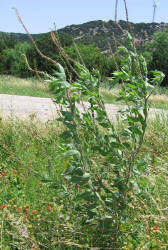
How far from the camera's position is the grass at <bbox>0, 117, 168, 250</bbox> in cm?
143

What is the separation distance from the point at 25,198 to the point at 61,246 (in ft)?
2.09

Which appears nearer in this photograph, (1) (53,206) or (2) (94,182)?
(2) (94,182)

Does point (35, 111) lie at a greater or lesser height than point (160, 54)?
greater

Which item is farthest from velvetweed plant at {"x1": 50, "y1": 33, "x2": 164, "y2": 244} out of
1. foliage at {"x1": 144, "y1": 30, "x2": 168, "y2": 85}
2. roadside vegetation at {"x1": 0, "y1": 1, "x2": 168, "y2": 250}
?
foliage at {"x1": 144, "y1": 30, "x2": 168, "y2": 85}

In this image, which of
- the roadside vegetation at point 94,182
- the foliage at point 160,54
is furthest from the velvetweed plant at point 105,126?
the foliage at point 160,54

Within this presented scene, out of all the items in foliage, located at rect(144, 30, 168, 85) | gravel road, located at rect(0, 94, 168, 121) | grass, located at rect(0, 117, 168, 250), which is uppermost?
grass, located at rect(0, 117, 168, 250)

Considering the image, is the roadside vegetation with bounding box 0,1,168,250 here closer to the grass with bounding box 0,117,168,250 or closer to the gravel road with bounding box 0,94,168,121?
the grass with bounding box 0,117,168,250

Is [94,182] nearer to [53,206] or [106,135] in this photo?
[106,135]

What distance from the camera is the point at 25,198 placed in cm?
200

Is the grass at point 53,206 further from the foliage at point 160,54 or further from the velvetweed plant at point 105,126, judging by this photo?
the foliage at point 160,54

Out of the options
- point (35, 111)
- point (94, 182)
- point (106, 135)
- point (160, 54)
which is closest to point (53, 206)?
point (94, 182)

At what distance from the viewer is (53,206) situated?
1775 millimetres

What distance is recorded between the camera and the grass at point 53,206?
143 centimetres

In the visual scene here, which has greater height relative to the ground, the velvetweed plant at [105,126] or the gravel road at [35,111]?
the velvetweed plant at [105,126]
